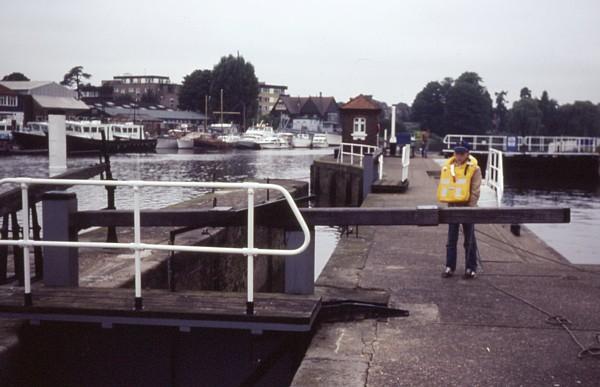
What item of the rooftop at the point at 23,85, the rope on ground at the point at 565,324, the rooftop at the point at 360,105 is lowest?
the rope on ground at the point at 565,324

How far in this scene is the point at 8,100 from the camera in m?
92.9

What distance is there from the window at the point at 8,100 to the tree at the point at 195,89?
41.1 meters

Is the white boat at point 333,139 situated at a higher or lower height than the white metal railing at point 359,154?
lower

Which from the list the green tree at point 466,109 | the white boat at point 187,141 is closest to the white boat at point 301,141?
the white boat at point 187,141

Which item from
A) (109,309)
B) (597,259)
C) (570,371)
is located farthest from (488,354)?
(597,259)

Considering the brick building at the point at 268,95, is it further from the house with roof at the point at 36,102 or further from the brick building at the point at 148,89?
the house with roof at the point at 36,102

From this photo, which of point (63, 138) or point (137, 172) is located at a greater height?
point (63, 138)

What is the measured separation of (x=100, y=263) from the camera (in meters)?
7.97

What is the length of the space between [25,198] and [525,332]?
4.33 meters

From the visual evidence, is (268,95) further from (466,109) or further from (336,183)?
(336,183)

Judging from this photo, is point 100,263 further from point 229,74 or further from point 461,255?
point 229,74

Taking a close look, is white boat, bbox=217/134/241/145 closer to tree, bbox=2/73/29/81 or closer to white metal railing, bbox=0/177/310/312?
tree, bbox=2/73/29/81

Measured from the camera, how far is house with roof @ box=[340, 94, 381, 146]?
39.0 meters

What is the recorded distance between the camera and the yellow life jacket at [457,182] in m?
7.97
